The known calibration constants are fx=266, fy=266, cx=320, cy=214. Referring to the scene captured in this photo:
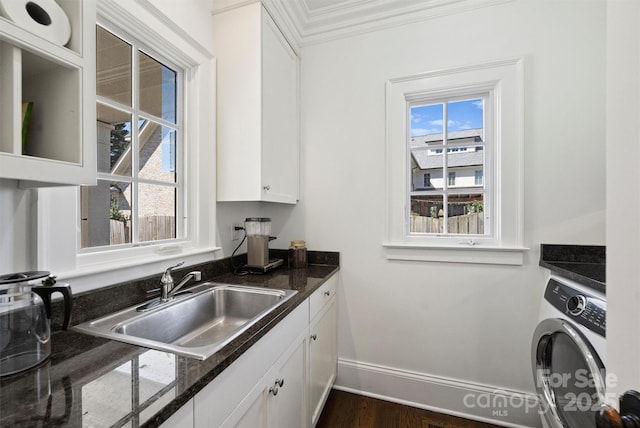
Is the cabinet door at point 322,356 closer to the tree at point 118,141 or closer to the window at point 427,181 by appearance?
the window at point 427,181

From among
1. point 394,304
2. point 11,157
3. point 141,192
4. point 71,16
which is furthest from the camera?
point 394,304

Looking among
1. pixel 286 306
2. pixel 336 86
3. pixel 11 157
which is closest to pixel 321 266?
pixel 286 306

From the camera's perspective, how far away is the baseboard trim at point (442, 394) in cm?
160

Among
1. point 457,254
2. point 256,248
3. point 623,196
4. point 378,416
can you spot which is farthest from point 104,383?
point 457,254

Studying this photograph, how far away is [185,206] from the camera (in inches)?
61.1

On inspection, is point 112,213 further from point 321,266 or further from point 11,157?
point 321,266

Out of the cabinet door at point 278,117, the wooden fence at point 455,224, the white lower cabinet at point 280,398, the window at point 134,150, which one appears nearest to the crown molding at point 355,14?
the cabinet door at point 278,117

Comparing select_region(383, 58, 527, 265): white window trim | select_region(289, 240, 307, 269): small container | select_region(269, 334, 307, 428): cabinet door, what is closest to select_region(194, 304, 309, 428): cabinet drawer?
select_region(269, 334, 307, 428): cabinet door

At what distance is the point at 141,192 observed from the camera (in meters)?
1.35

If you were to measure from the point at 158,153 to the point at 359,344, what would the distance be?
70.5 inches

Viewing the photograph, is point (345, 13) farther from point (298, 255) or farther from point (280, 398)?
point (280, 398)

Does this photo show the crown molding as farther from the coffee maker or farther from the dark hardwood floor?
the dark hardwood floor

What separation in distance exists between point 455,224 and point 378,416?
1.35 metres

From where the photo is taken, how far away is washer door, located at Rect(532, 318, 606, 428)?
3.16ft
